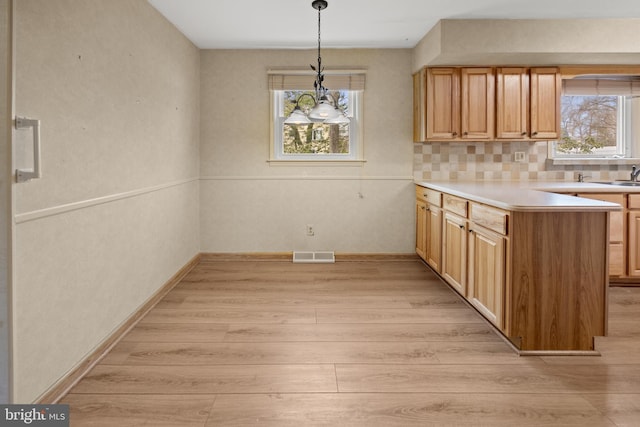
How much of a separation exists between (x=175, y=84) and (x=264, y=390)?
9.84 ft

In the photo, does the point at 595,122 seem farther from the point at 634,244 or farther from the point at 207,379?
the point at 207,379

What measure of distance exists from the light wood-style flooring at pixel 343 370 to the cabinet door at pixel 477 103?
1.75 meters

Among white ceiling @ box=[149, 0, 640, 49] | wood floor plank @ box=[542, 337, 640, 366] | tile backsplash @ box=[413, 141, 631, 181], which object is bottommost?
wood floor plank @ box=[542, 337, 640, 366]

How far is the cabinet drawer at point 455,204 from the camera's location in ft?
11.7

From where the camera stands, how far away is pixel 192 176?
193 inches

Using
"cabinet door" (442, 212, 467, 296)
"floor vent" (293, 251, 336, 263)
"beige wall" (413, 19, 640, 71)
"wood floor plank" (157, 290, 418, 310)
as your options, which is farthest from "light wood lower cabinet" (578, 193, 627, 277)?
"floor vent" (293, 251, 336, 263)

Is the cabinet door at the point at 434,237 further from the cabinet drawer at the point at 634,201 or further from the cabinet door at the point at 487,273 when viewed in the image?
the cabinet drawer at the point at 634,201

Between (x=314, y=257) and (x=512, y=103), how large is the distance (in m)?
2.56

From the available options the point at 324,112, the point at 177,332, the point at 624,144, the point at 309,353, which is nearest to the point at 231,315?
the point at 177,332

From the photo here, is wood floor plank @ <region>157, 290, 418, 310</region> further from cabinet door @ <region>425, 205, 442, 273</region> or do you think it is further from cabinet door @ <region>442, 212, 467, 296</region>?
cabinet door @ <region>425, 205, 442, 273</region>

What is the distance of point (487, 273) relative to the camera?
3.11 meters

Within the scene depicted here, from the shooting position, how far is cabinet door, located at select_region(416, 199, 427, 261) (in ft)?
15.8

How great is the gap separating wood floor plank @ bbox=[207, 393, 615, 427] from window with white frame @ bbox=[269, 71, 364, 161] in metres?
3.36

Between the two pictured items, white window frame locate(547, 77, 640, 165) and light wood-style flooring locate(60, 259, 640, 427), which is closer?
light wood-style flooring locate(60, 259, 640, 427)
